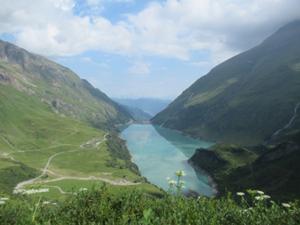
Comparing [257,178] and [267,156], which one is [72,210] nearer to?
[257,178]

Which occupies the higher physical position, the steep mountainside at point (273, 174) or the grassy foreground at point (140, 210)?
the grassy foreground at point (140, 210)

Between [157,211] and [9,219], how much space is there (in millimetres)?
3836

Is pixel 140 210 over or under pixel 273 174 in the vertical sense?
over

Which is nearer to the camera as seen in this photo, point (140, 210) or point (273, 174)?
point (140, 210)

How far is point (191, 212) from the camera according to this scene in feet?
36.1

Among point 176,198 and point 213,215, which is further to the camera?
point 176,198

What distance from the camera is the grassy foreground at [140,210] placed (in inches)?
415

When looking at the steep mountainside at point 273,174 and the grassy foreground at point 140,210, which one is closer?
the grassy foreground at point 140,210

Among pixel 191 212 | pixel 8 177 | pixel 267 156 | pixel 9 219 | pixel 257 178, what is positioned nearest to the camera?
pixel 191 212

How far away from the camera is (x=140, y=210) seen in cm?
1236

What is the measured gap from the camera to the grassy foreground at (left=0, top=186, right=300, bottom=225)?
34.6 feet

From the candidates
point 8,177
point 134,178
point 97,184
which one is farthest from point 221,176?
point 97,184

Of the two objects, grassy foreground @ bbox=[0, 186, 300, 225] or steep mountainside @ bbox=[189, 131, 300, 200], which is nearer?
grassy foreground @ bbox=[0, 186, 300, 225]

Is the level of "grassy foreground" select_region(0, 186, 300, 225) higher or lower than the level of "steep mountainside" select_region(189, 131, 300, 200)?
higher
